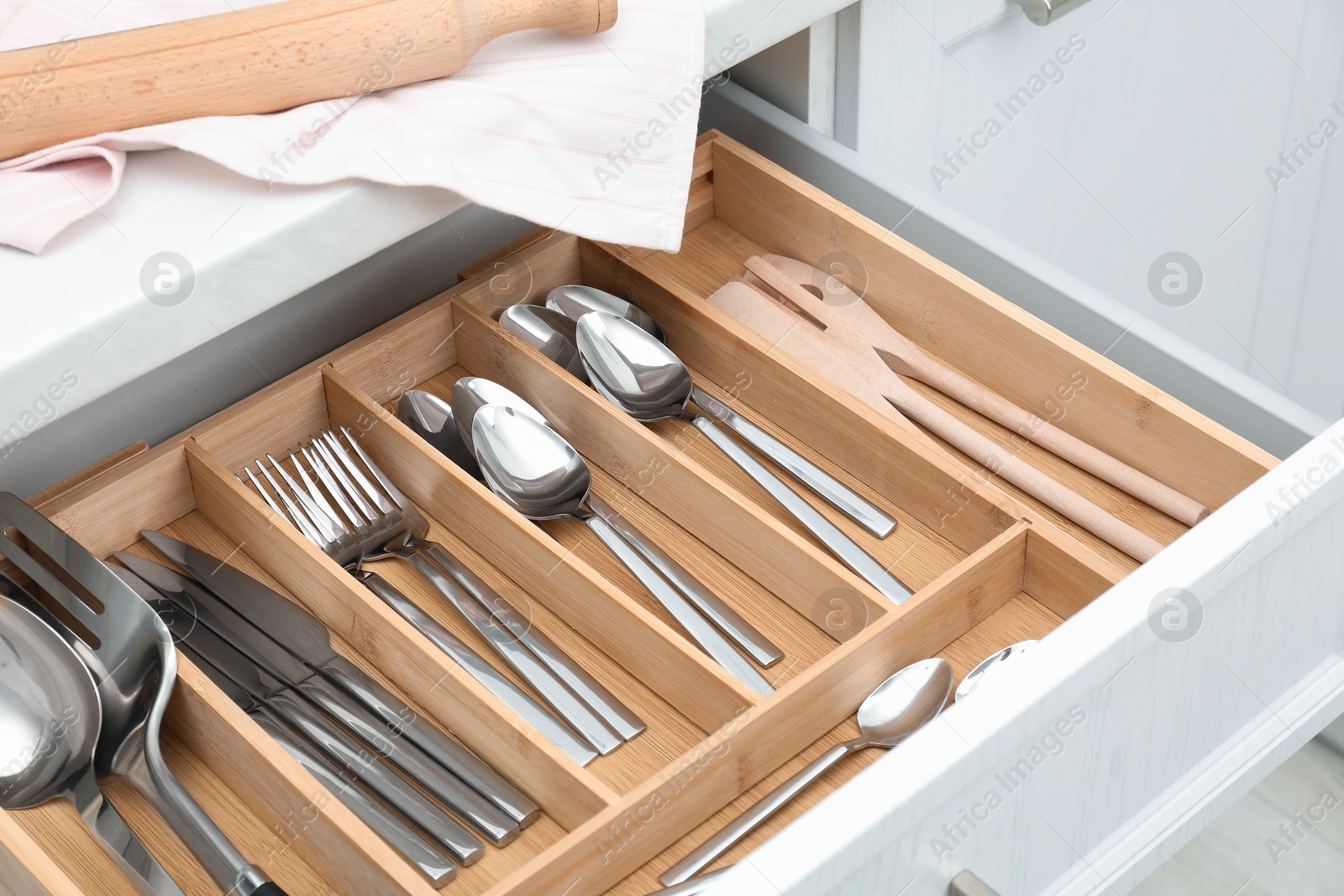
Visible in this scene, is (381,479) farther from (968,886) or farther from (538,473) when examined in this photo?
(968,886)

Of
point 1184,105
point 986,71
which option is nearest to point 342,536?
point 986,71

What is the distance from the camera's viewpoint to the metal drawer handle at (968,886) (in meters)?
0.63

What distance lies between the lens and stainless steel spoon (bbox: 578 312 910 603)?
2.89ft

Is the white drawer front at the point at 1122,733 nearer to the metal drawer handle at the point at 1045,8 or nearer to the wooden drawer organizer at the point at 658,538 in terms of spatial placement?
the wooden drawer organizer at the point at 658,538

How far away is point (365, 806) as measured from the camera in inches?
27.4

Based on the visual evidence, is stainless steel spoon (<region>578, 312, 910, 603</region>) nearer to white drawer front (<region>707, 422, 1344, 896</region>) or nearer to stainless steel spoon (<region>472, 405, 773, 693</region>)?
stainless steel spoon (<region>472, 405, 773, 693</region>)

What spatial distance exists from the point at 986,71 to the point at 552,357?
1.58 ft

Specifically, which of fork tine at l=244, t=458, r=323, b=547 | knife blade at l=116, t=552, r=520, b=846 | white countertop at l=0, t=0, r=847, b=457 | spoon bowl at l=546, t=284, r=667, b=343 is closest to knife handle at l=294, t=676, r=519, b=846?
knife blade at l=116, t=552, r=520, b=846

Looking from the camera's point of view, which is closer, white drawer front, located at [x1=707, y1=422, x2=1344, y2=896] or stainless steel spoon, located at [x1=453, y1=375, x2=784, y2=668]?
white drawer front, located at [x1=707, y1=422, x2=1344, y2=896]

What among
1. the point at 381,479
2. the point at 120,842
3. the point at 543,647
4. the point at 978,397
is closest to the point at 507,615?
the point at 543,647

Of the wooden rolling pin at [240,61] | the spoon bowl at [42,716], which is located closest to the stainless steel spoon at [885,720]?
the spoon bowl at [42,716]

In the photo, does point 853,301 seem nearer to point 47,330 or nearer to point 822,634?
point 822,634

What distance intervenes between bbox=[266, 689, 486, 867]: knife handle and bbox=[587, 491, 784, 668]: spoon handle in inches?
7.5

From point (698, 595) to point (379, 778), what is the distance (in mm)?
216
